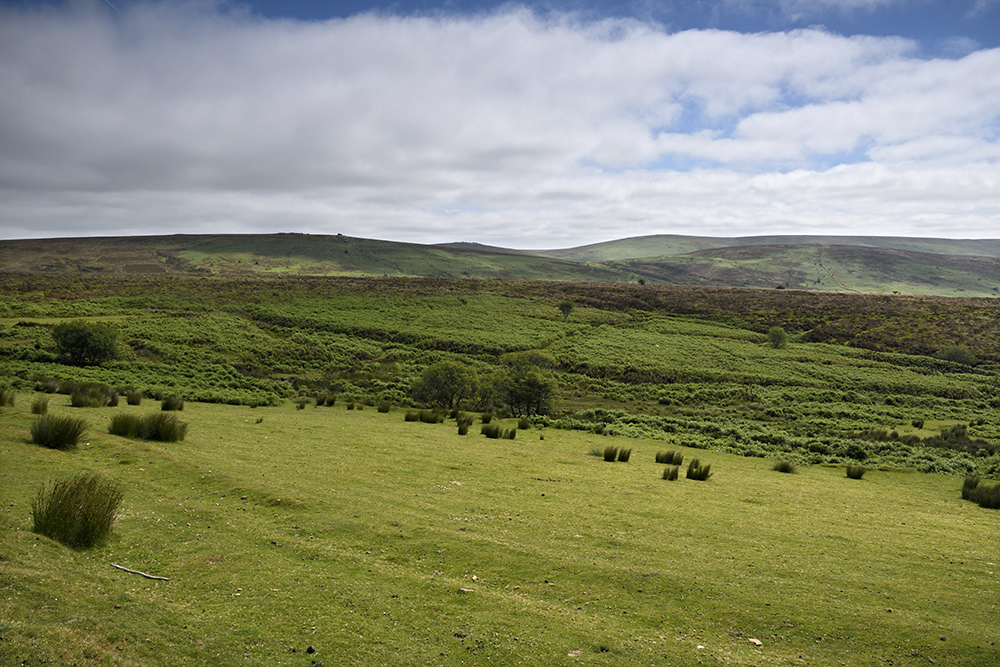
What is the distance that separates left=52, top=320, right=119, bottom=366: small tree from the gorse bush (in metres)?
26.3

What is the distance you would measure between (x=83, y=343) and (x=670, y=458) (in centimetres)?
3637

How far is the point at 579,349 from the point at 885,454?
125 ft

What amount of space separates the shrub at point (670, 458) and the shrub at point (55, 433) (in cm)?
1622

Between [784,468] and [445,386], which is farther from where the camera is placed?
[445,386]

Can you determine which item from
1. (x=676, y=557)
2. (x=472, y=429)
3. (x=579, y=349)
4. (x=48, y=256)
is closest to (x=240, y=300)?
(x=579, y=349)

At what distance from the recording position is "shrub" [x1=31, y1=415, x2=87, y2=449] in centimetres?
1109

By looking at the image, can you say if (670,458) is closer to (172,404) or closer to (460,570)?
(460,570)

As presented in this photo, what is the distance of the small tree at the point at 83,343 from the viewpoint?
34.6m

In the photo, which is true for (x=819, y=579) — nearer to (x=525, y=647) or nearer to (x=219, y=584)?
(x=525, y=647)

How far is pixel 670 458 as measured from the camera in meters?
18.8

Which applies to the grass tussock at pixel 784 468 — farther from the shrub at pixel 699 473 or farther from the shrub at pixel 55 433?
the shrub at pixel 55 433

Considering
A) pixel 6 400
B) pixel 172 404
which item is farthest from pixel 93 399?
pixel 6 400

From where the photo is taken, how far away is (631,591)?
762 centimetres

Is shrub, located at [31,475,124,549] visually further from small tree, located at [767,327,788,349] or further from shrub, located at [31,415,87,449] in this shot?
small tree, located at [767,327,788,349]
